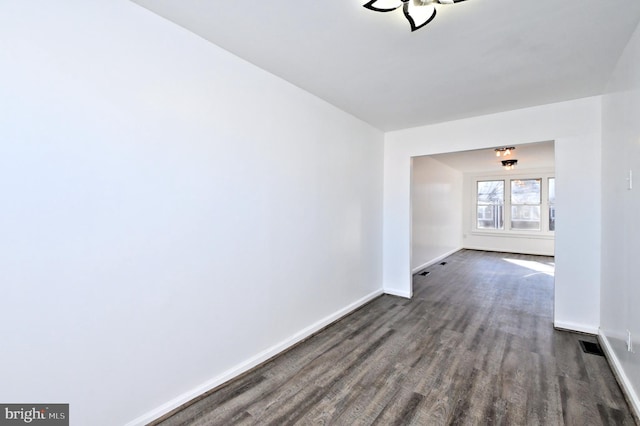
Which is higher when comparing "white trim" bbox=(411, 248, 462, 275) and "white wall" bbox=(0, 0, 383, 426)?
"white wall" bbox=(0, 0, 383, 426)

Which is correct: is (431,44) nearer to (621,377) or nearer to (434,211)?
(621,377)

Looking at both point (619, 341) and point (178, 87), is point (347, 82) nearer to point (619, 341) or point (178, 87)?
point (178, 87)

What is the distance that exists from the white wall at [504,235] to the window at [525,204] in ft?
0.51

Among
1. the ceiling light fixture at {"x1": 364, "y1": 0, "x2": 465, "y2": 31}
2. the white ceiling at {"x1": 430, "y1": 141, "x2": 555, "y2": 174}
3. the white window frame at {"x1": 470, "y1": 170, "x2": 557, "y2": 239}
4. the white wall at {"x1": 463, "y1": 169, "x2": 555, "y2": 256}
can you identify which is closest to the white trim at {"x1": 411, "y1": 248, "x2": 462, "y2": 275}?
the white wall at {"x1": 463, "y1": 169, "x2": 555, "y2": 256}

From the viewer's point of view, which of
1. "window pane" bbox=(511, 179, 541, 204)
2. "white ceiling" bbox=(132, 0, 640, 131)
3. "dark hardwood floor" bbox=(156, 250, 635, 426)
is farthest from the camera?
"window pane" bbox=(511, 179, 541, 204)

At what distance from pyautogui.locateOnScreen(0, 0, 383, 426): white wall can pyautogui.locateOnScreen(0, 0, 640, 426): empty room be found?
0.04ft

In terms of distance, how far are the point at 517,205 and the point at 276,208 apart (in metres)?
8.35

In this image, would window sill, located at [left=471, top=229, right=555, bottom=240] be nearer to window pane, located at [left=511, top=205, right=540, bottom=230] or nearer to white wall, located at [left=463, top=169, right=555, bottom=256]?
white wall, located at [left=463, top=169, right=555, bottom=256]

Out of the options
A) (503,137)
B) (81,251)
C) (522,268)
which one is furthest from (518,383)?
(522,268)

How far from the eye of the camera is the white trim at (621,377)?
1.82m

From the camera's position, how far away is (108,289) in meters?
1.54

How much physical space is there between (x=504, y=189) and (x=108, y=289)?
31.3 ft

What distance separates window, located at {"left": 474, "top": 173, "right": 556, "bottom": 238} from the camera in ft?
25.1

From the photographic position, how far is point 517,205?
8.15 meters
